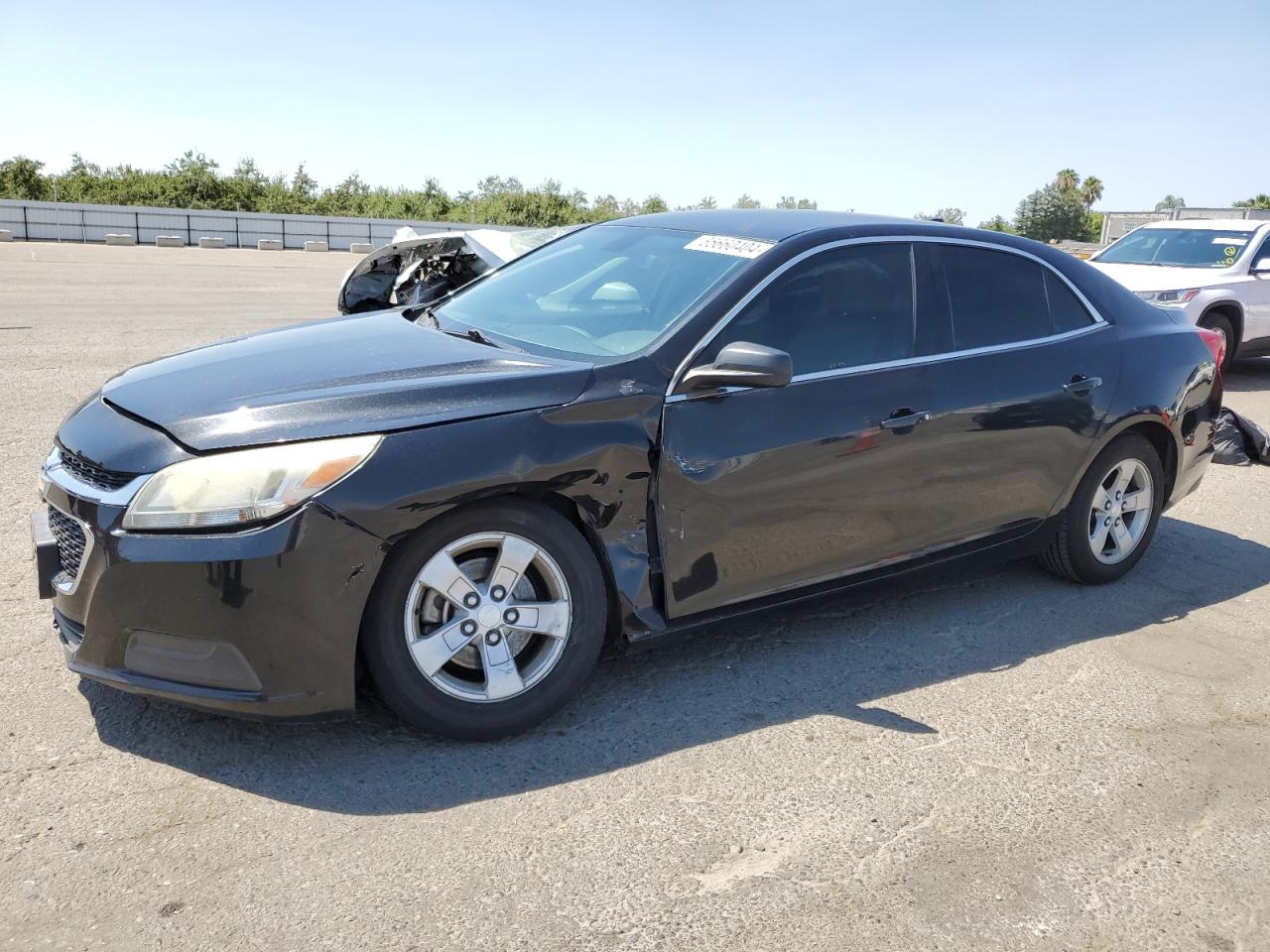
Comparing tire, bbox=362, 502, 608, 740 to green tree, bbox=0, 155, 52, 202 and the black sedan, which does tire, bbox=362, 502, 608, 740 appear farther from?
green tree, bbox=0, 155, 52, 202

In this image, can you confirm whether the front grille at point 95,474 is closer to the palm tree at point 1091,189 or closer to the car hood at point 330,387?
the car hood at point 330,387

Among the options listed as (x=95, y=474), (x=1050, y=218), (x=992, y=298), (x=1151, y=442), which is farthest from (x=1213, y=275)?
(x=1050, y=218)

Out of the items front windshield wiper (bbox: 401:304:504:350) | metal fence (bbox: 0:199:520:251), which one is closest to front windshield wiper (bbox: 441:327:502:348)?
front windshield wiper (bbox: 401:304:504:350)

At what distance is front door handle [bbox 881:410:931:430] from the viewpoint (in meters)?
4.14

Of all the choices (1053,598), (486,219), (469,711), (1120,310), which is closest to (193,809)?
(469,711)

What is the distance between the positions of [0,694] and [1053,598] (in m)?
4.20

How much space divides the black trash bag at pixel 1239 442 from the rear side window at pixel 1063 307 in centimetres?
374

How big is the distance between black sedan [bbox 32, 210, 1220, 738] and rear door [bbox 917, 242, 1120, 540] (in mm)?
13

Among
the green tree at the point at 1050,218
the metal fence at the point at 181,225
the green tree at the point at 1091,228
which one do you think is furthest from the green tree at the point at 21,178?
the green tree at the point at 1091,228

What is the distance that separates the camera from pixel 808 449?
3914 millimetres

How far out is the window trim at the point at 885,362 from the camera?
3760mm

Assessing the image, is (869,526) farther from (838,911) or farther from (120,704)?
(120,704)

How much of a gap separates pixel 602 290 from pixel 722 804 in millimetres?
2052

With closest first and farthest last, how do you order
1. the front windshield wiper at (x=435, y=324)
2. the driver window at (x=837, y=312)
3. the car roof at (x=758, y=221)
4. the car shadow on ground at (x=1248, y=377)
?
1. the driver window at (x=837, y=312)
2. the front windshield wiper at (x=435, y=324)
3. the car roof at (x=758, y=221)
4. the car shadow on ground at (x=1248, y=377)
